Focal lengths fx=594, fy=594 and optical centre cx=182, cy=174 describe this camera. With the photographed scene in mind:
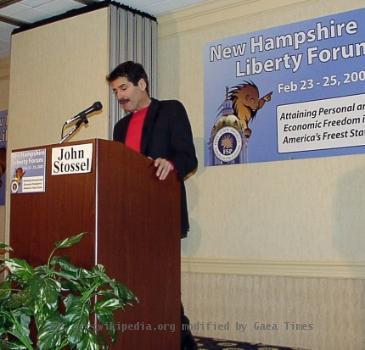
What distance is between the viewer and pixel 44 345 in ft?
3.63

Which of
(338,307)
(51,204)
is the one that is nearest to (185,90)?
(338,307)

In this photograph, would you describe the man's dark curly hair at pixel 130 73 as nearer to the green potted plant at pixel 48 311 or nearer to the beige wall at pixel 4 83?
the green potted plant at pixel 48 311

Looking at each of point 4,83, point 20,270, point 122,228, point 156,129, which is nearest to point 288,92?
point 156,129

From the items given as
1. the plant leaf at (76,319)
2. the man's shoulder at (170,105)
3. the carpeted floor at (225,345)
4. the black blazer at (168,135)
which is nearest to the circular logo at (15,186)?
the black blazer at (168,135)

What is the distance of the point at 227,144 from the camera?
3928 millimetres

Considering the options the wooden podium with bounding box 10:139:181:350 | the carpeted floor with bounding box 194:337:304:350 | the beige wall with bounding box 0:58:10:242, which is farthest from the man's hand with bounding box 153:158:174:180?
the beige wall with bounding box 0:58:10:242

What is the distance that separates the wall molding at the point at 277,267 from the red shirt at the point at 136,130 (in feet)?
4.13

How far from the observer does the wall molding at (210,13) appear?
151 inches

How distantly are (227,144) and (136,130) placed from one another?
1.09m

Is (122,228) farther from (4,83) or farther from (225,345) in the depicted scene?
(4,83)

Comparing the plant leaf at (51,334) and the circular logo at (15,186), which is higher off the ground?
the circular logo at (15,186)

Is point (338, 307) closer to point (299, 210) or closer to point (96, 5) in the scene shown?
point (299, 210)

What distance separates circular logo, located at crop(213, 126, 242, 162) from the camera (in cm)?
387

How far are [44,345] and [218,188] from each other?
2925 millimetres
